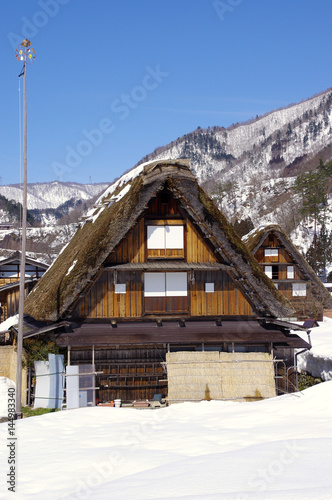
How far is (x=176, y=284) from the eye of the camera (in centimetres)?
1820

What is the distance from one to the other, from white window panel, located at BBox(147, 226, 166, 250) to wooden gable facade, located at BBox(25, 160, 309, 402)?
38 mm

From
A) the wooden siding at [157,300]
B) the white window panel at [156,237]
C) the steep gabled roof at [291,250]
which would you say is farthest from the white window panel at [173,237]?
the steep gabled roof at [291,250]

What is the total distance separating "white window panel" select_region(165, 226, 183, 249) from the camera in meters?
18.2

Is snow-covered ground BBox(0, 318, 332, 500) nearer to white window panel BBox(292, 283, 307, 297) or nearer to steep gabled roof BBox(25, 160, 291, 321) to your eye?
steep gabled roof BBox(25, 160, 291, 321)

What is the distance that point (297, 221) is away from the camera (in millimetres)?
88812

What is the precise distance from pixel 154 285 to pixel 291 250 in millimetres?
25128

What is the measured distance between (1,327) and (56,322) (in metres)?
12.0

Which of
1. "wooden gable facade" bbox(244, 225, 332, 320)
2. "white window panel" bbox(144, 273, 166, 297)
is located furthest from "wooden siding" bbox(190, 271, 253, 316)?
"wooden gable facade" bbox(244, 225, 332, 320)

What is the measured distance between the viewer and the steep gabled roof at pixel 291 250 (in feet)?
131

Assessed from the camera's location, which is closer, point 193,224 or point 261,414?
point 261,414

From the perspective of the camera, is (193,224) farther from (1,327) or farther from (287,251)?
(287,251)

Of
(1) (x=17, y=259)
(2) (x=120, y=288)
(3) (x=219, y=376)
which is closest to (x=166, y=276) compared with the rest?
(2) (x=120, y=288)

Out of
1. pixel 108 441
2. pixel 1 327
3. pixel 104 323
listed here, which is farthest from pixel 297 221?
pixel 108 441

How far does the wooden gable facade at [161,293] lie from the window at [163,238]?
0.04 m
